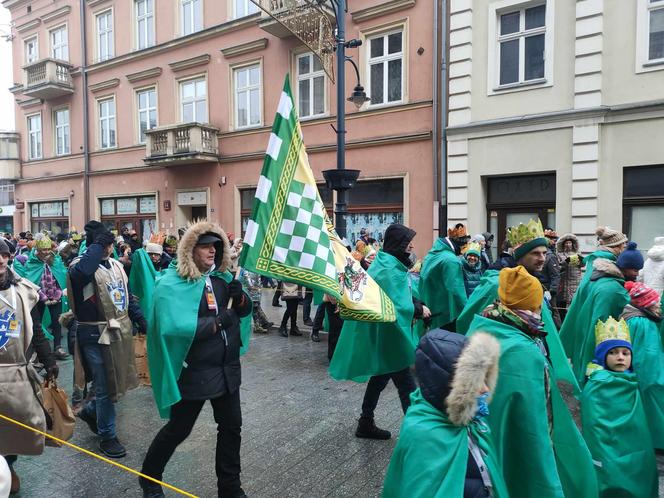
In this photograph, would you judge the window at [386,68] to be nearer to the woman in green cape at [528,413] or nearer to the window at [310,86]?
the window at [310,86]

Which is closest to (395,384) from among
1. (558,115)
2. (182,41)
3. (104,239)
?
(104,239)

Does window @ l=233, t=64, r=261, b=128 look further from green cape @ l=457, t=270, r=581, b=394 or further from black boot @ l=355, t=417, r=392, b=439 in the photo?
green cape @ l=457, t=270, r=581, b=394

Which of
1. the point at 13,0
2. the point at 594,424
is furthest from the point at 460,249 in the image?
the point at 13,0

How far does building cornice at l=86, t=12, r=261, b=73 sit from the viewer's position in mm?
16136

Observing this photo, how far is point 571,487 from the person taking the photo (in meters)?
2.79

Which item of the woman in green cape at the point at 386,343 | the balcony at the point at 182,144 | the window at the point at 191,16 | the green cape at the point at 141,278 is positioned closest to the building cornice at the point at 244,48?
the window at the point at 191,16

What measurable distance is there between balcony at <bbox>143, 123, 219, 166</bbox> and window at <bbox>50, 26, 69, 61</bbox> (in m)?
7.89

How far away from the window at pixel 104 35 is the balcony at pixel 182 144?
5.26m

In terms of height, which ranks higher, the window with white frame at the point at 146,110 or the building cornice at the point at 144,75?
the building cornice at the point at 144,75

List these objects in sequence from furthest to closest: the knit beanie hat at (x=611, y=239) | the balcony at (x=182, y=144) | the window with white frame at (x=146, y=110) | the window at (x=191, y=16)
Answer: the window with white frame at (x=146, y=110), the window at (x=191, y=16), the balcony at (x=182, y=144), the knit beanie hat at (x=611, y=239)

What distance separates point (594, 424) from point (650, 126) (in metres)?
8.81

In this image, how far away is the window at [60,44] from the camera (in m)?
22.2

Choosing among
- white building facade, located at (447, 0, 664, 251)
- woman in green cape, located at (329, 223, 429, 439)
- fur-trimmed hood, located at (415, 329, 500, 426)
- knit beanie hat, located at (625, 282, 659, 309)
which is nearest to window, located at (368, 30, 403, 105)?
white building facade, located at (447, 0, 664, 251)

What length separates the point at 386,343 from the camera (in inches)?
172
